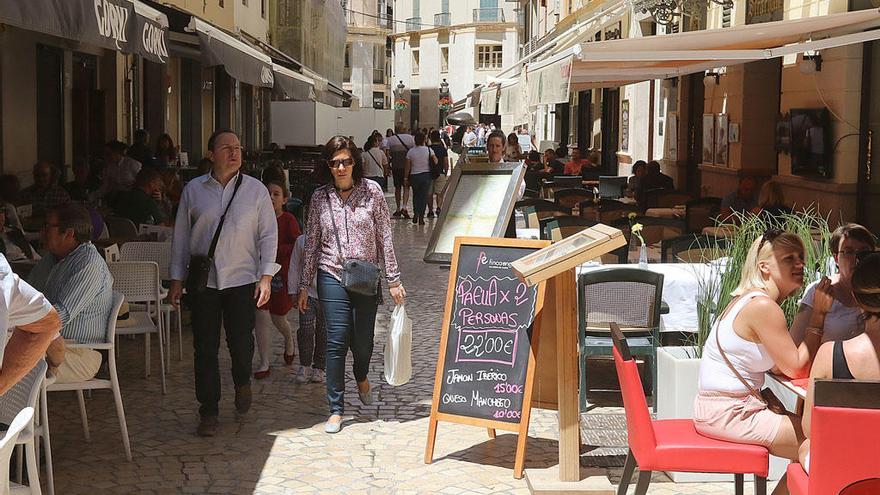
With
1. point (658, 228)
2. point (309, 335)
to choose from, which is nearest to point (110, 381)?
point (309, 335)

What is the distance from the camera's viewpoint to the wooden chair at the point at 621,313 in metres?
7.44

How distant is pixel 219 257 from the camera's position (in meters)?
6.87

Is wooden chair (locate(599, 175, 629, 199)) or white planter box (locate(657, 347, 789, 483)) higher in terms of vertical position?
wooden chair (locate(599, 175, 629, 199))

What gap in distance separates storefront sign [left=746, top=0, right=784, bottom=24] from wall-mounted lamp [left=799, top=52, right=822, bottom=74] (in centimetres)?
177

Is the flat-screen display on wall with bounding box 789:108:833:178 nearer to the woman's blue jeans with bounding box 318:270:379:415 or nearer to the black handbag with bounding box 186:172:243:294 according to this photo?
the woman's blue jeans with bounding box 318:270:379:415

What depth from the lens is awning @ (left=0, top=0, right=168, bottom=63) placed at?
609 centimetres

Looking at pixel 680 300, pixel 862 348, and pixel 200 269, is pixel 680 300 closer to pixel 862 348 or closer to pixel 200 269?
pixel 200 269

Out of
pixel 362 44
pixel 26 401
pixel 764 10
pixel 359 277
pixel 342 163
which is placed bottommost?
pixel 26 401

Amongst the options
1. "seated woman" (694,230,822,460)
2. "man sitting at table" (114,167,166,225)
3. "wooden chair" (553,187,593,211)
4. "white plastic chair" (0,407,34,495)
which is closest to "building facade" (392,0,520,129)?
"wooden chair" (553,187,593,211)

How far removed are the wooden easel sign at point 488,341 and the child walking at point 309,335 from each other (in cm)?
184


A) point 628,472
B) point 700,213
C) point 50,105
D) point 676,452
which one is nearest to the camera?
point 676,452

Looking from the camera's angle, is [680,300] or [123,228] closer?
[680,300]

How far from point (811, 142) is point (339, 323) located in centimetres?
790

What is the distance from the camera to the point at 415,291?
42.2ft
